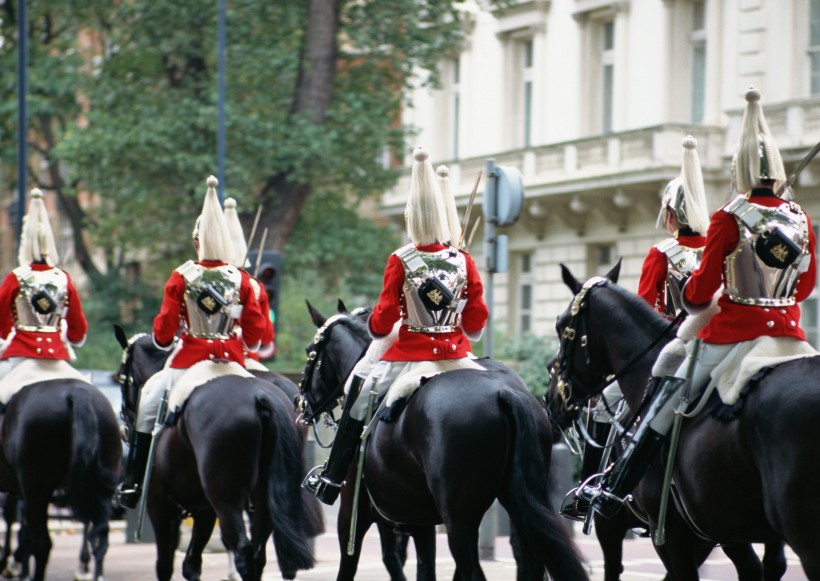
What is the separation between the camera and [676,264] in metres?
10.4

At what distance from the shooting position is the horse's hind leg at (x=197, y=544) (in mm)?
11562

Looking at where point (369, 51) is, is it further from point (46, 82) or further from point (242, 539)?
point (242, 539)

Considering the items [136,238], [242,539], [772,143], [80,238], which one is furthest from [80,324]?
[80,238]

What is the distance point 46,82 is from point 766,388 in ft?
87.5

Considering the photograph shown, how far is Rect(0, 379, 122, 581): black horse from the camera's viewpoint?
12.2 m

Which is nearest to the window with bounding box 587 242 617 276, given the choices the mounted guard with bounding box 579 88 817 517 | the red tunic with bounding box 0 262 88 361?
the red tunic with bounding box 0 262 88 361

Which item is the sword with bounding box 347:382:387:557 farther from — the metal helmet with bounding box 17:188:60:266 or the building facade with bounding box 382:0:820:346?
the building facade with bounding box 382:0:820:346

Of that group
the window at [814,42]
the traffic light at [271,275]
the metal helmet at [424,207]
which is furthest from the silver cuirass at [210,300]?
Result: the window at [814,42]

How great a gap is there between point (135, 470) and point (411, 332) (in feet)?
10.8

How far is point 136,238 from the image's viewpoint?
102ft

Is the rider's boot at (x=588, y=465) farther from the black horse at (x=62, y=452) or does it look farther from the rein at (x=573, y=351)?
the black horse at (x=62, y=452)

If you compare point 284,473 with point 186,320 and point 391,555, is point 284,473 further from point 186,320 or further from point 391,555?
point 186,320

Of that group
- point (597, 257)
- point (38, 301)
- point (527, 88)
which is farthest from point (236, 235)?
point (527, 88)

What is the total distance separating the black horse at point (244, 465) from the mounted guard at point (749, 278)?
3.45 m
